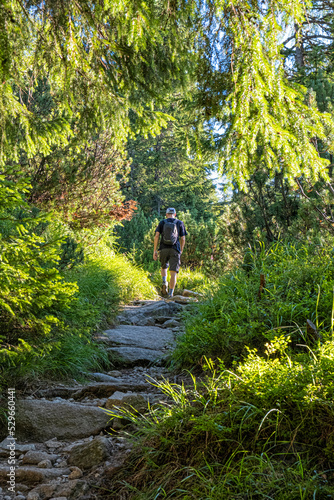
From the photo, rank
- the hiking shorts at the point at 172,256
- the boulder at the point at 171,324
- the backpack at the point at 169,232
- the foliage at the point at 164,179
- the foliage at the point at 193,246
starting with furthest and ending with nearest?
the foliage at the point at 164,179 < the foliage at the point at 193,246 < the hiking shorts at the point at 172,256 < the backpack at the point at 169,232 < the boulder at the point at 171,324

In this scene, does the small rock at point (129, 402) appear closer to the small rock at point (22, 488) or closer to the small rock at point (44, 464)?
the small rock at point (44, 464)

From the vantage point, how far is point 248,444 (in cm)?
184

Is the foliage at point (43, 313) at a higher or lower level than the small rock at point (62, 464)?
higher

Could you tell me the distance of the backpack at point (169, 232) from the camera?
26.3ft

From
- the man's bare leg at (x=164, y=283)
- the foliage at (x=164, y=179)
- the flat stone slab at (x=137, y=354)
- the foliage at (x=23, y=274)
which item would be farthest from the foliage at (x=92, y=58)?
the foliage at (x=164, y=179)

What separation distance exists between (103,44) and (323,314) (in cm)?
323

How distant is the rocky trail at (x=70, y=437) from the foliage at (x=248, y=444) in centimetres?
23

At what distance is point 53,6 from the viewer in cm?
305

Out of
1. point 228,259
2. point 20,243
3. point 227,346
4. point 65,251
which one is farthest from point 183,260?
point 20,243

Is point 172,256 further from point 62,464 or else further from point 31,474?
point 31,474

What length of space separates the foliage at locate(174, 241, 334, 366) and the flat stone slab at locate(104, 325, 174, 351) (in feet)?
2.81

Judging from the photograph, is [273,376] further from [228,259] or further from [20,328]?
[228,259]

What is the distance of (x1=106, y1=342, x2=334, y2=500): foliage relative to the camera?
1559mm

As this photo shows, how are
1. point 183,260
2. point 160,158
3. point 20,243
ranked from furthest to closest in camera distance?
point 160,158
point 183,260
point 20,243
